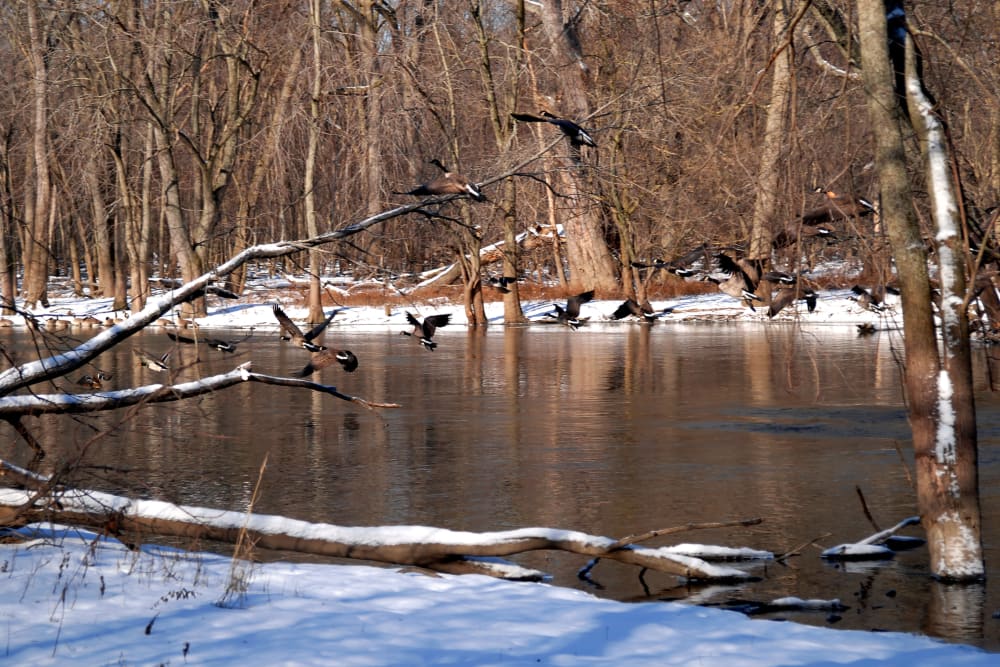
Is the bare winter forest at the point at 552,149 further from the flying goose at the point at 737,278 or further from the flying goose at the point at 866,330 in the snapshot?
the flying goose at the point at 866,330

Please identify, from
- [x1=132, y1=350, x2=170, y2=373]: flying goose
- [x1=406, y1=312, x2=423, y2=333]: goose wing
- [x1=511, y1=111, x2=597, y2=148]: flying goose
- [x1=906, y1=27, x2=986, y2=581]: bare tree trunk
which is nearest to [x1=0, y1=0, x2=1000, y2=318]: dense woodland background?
[x1=406, y1=312, x2=423, y2=333]: goose wing

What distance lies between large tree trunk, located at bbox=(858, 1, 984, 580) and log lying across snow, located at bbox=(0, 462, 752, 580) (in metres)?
1.25

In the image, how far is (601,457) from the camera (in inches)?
504

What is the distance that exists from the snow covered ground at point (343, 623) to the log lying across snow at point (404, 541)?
16 centimetres

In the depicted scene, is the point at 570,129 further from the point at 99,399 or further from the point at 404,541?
the point at 99,399

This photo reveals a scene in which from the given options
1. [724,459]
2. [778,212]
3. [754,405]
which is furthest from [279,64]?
[778,212]

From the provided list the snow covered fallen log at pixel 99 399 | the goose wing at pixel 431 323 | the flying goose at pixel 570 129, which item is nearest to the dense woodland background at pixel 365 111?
the goose wing at pixel 431 323

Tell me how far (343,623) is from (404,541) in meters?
1.51

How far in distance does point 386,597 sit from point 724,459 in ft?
20.6

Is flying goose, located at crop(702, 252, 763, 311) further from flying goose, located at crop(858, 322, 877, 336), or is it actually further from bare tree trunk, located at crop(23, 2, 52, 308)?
bare tree trunk, located at crop(23, 2, 52, 308)

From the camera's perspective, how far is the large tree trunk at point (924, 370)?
304 inches

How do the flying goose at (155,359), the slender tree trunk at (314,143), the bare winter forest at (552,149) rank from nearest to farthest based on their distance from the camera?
the bare winter forest at (552,149)
the flying goose at (155,359)
the slender tree trunk at (314,143)

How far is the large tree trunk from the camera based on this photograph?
25.3ft

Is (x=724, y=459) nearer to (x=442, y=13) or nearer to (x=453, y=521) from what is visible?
(x=453, y=521)
